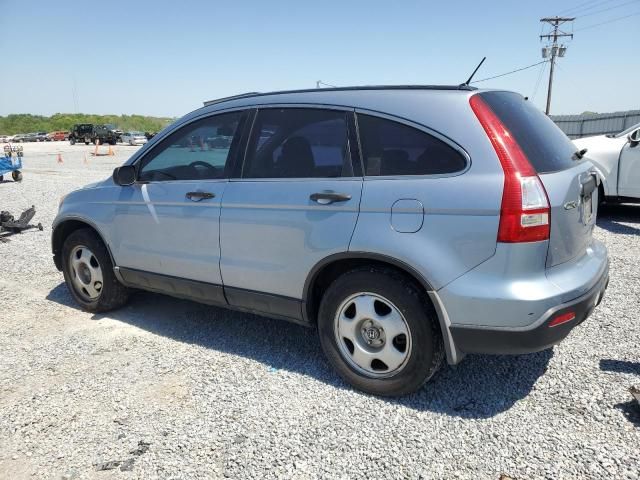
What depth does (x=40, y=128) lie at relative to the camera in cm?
9100

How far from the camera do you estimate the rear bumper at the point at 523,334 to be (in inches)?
99.3

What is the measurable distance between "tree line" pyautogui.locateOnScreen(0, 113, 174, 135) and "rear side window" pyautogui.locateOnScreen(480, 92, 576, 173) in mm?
89629

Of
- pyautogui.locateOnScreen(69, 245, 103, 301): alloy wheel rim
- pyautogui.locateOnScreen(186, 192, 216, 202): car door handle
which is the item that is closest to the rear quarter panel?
pyautogui.locateOnScreen(186, 192, 216, 202): car door handle

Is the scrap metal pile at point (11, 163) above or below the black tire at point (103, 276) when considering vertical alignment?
above

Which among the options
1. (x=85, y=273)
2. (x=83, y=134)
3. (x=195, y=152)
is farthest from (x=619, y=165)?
(x=83, y=134)

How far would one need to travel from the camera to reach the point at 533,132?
2.86m

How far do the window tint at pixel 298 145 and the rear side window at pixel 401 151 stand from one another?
0.15m

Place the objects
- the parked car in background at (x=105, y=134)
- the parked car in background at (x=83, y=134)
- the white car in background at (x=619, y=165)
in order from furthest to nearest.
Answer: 1. the parked car in background at (x=83, y=134)
2. the parked car in background at (x=105, y=134)
3. the white car in background at (x=619, y=165)

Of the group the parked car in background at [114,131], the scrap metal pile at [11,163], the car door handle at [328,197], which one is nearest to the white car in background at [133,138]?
the parked car in background at [114,131]

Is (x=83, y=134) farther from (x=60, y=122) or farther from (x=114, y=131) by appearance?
(x=60, y=122)

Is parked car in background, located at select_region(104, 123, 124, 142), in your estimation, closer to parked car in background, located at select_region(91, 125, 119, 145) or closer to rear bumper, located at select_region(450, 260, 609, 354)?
parked car in background, located at select_region(91, 125, 119, 145)

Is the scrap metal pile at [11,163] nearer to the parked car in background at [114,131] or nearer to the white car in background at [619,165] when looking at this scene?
the white car in background at [619,165]

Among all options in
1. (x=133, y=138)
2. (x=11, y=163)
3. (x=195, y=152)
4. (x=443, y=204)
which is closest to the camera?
(x=443, y=204)

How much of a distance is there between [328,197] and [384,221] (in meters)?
0.40
